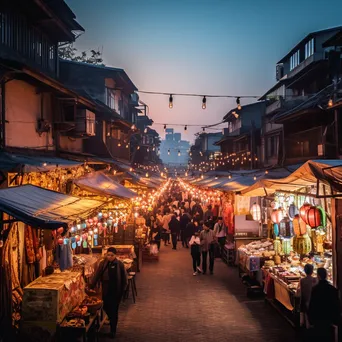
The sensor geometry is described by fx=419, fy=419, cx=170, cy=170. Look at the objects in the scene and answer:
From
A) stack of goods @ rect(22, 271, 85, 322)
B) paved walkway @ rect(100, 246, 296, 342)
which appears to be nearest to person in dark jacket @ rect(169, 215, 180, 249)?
paved walkway @ rect(100, 246, 296, 342)

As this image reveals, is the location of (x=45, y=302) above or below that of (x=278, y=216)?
below

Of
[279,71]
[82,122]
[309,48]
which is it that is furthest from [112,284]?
[279,71]

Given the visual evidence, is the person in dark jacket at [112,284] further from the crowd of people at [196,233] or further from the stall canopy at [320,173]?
the crowd of people at [196,233]

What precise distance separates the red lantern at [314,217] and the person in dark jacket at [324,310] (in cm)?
213

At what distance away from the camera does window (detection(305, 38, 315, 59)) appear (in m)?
28.7

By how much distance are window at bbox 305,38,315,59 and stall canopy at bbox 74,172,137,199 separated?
19.6m

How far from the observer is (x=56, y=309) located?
9.05 m

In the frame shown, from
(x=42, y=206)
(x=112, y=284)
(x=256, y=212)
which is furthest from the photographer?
(x=256, y=212)

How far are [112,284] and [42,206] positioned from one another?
11.4 ft

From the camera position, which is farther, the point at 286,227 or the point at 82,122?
the point at 82,122

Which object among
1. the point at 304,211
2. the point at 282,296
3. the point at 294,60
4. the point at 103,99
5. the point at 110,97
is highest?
the point at 294,60

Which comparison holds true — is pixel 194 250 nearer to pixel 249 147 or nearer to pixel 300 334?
pixel 300 334

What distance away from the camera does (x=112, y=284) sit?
1061cm

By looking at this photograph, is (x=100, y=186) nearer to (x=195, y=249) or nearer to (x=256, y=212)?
(x=195, y=249)
